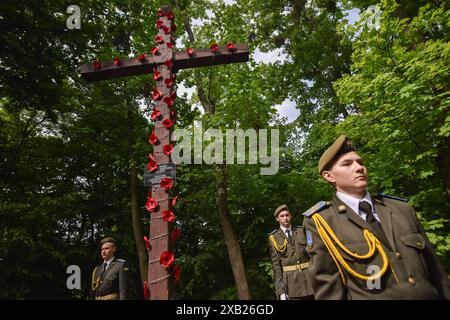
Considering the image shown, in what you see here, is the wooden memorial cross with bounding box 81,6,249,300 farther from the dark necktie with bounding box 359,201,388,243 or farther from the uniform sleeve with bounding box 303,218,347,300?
the dark necktie with bounding box 359,201,388,243

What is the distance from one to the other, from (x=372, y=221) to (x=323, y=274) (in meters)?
0.48

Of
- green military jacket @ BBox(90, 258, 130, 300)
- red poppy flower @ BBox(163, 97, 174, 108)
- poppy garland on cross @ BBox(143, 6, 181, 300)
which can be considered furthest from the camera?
green military jacket @ BBox(90, 258, 130, 300)

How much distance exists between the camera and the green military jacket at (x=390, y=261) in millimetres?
1728

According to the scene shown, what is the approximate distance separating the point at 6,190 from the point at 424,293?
11881 mm

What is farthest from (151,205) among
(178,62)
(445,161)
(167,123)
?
(445,161)

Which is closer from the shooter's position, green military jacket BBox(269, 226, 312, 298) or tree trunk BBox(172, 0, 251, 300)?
green military jacket BBox(269, 226, 312, 298)

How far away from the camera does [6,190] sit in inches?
396

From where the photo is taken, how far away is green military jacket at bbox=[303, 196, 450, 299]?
5.67ft

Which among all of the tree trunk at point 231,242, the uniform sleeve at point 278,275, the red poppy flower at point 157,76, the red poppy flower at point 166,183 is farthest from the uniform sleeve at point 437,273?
the tree trunk at point 231,242

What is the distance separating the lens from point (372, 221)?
1.97 meters

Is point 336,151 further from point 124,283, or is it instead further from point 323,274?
point 124,283

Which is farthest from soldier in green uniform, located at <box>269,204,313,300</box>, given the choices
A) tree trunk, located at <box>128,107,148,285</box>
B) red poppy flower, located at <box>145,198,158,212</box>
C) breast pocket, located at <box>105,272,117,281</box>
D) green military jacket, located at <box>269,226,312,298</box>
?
tree trunk, located at <box>128,107,148,285</box>

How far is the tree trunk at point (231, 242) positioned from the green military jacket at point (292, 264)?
319 cm

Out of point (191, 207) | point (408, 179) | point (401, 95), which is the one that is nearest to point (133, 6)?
point (191, 207)
